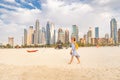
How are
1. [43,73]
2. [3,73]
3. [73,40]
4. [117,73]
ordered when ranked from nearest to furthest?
[117,73]
[43,73]
[3,73]
[73,40]

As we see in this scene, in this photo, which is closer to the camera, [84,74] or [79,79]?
[79,79]

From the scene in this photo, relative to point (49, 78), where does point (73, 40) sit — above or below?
above

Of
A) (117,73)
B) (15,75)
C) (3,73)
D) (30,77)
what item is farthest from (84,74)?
(3,73)

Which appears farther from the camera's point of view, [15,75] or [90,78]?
[15,75]

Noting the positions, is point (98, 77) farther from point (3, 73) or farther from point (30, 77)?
point (3, 73)

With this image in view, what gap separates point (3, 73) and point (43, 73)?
2.02m

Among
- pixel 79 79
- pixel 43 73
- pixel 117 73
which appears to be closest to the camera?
A: pixel 79 79

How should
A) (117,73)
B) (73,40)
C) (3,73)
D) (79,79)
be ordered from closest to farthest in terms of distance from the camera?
(79,79)
(117,73)
(3,73)
(73,40)

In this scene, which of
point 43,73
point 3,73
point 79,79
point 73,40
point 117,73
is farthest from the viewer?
point 73,40

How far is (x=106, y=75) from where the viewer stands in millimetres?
7906

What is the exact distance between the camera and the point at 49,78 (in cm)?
799

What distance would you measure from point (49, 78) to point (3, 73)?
2.64m

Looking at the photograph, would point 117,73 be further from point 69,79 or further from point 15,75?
point 15,75

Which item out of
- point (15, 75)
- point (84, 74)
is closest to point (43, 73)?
point (15, 75)
